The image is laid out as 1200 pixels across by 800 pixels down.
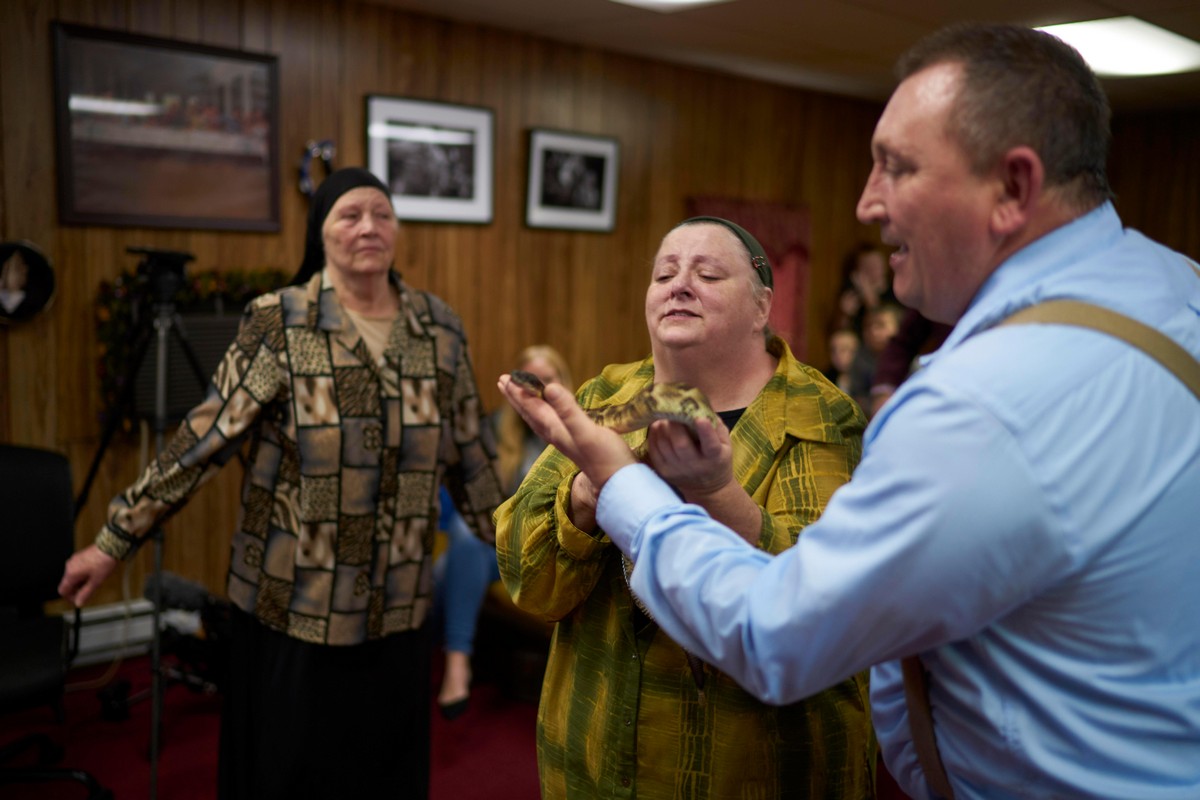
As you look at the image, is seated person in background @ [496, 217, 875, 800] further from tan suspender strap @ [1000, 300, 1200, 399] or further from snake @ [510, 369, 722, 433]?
tan suspender strap @ [1000, 300, 1200, 399]

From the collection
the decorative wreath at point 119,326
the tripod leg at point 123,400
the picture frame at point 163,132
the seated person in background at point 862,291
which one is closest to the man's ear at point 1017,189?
the tripod leg at point 123,400

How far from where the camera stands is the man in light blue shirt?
77cm

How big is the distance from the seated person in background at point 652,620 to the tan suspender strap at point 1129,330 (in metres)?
0.45

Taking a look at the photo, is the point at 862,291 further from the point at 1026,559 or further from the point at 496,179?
the point at 1026,559

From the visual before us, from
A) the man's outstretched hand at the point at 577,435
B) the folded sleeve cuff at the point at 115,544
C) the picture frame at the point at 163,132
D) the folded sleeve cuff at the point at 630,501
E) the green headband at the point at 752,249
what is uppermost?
the picture frame at the point at 163,132

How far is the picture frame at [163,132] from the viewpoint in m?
3.39

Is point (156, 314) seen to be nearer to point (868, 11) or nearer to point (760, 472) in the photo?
point (760, 472)

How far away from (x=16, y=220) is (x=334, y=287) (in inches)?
71.3

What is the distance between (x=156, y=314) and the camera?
304cm

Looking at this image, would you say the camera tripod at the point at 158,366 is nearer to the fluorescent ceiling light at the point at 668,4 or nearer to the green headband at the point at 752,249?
the green headband at the point at 752,249

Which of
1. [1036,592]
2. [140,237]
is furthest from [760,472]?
[140,237]

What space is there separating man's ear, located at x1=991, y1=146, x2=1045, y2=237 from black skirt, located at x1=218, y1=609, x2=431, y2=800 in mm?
1804

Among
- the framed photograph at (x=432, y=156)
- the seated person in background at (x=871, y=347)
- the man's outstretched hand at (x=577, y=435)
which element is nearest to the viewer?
the man's outstretched hand at (x=577, y=435)

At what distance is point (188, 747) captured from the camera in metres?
2.98
